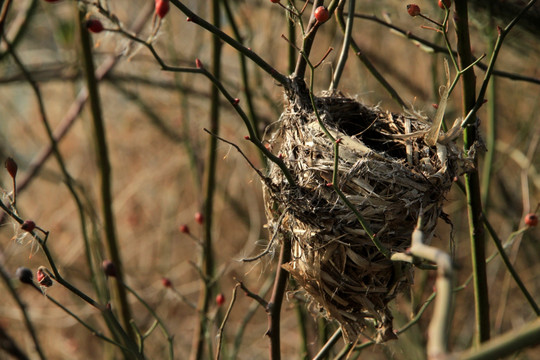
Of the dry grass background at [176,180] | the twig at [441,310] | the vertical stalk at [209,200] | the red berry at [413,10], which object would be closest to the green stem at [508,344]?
the twig at [441,310]

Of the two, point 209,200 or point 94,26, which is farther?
point 209,200

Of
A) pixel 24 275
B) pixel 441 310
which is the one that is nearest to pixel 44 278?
pixel 24 275

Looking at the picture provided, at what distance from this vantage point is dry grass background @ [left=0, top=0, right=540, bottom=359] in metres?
4.27

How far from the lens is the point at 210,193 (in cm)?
257

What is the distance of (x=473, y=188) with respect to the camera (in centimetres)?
173

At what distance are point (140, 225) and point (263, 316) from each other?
134 cm

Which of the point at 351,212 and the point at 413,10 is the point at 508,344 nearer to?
the point at 351,212

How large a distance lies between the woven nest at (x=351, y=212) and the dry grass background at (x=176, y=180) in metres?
2.27

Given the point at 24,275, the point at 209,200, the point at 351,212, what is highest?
the point at 209,200

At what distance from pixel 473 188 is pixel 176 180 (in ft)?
12.7

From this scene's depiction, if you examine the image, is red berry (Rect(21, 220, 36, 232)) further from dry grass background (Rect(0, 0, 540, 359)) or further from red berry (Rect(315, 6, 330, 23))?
dry grass background (Rect(0, 0, 540, 359))

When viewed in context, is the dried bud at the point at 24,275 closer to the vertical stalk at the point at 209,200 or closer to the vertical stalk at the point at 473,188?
the vertical stalk at the point at 209,200

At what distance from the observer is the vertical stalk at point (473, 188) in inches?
63.6

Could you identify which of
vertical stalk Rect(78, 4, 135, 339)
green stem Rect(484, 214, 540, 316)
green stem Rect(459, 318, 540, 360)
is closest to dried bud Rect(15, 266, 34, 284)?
vertical stalk Rect(78, 4, 135, 339)
